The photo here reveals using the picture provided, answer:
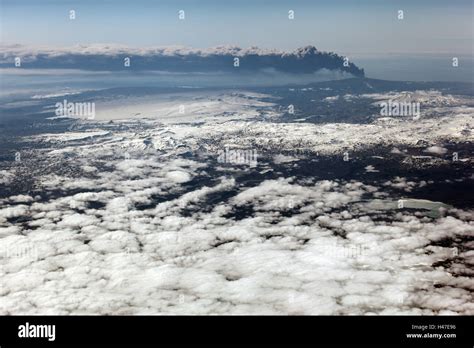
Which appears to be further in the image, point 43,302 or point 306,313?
point 43,302

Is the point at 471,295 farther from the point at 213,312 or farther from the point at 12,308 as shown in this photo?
the point at 12,308

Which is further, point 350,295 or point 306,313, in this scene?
point 350,295
